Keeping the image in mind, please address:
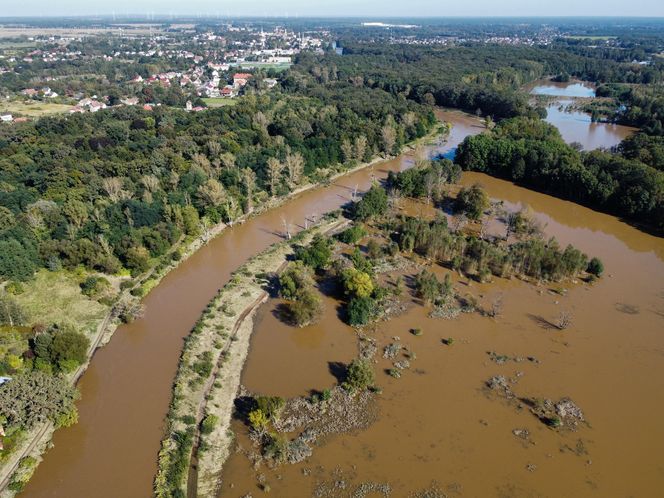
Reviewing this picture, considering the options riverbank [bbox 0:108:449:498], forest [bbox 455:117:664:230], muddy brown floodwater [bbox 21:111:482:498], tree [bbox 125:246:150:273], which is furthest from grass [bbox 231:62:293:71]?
tree [bbox 125:246:150:273]

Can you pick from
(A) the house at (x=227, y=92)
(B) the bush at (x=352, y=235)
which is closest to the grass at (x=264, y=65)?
(A) the house at (x=227, y=92)

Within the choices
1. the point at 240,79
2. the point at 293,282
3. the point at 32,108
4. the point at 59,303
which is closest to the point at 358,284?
the point at 293,282

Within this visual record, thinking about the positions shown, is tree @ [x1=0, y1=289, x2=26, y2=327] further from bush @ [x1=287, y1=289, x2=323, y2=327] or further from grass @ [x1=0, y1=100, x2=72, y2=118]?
grass @ [x1=0, y1=100, x2=72, y2=118]

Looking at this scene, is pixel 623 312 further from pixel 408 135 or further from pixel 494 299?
pixel 408 135

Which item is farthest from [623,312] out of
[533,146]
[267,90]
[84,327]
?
[267,90]

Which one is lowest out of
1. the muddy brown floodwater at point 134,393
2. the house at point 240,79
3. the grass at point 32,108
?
the muddy brown floodwater at point 134,393

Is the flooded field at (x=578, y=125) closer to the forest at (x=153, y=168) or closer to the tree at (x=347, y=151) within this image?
the forest at (x=153, y=168)
